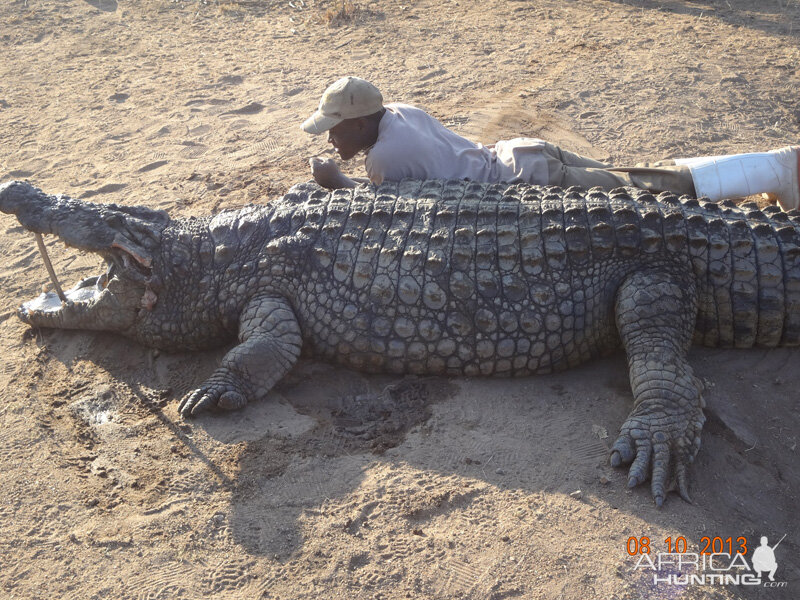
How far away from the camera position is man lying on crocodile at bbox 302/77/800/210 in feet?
15.2

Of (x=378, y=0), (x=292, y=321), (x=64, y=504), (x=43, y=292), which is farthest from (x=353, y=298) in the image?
(x=378, y=0)

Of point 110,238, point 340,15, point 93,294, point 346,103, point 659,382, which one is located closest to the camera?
point 659,382

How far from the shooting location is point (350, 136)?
479 cm

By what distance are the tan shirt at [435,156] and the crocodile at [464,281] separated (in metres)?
0.31

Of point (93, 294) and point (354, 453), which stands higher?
point (93, 294)

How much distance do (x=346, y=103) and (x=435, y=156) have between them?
0.66m

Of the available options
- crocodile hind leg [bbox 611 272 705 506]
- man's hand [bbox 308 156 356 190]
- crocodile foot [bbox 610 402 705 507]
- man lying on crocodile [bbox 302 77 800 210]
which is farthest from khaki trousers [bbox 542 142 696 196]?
crocodile foot [bbox 610 402 705 507]

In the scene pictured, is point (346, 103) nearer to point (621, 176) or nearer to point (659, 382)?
point (621, 176)

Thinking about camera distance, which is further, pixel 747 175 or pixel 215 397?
pixel 747 175

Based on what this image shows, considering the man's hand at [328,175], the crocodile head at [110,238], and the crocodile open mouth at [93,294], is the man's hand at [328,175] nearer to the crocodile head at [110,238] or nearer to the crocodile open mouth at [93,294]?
the crocodile head at [110,238]

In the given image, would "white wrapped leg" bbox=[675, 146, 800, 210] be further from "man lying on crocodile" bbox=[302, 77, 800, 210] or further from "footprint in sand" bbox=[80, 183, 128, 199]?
"footprint in sand" bbox=[80, 183, 128, 199]

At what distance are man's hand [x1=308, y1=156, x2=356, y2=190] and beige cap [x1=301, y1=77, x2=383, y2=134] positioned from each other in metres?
0.24

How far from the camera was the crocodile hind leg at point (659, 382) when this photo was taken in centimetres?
335

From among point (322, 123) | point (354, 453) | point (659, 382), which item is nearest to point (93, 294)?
point (322, 123)
